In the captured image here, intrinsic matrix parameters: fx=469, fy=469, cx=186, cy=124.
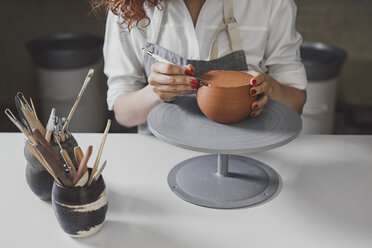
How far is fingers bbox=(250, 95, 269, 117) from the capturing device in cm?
101

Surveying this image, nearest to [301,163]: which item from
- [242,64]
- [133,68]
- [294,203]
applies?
[294,203]

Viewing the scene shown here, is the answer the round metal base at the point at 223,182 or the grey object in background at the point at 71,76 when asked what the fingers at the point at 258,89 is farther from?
the grey object in background at the point at 71,76

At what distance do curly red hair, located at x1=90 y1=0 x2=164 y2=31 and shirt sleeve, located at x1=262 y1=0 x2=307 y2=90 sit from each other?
36cm

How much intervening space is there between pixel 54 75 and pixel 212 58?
155 centimetres

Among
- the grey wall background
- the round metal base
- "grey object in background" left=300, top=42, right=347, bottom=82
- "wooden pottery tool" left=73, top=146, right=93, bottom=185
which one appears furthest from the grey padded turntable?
the grey wall background

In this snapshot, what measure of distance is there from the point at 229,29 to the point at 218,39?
1.8 inches

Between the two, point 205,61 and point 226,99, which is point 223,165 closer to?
point 226,99

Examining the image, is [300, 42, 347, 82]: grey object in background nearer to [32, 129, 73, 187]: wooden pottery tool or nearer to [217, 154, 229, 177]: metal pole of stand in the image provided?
[217, 154, 229, 177]: metal pole of stand

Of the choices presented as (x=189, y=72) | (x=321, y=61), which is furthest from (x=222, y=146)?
(x=321, y=61)

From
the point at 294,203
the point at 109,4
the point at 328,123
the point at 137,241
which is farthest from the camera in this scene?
the point at 328,123

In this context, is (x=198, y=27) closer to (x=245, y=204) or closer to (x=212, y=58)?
(x=212, y=58)

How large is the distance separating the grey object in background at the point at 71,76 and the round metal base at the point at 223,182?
5.66 ft

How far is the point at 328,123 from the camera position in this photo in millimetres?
2629

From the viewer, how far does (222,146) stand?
885 millimetres
